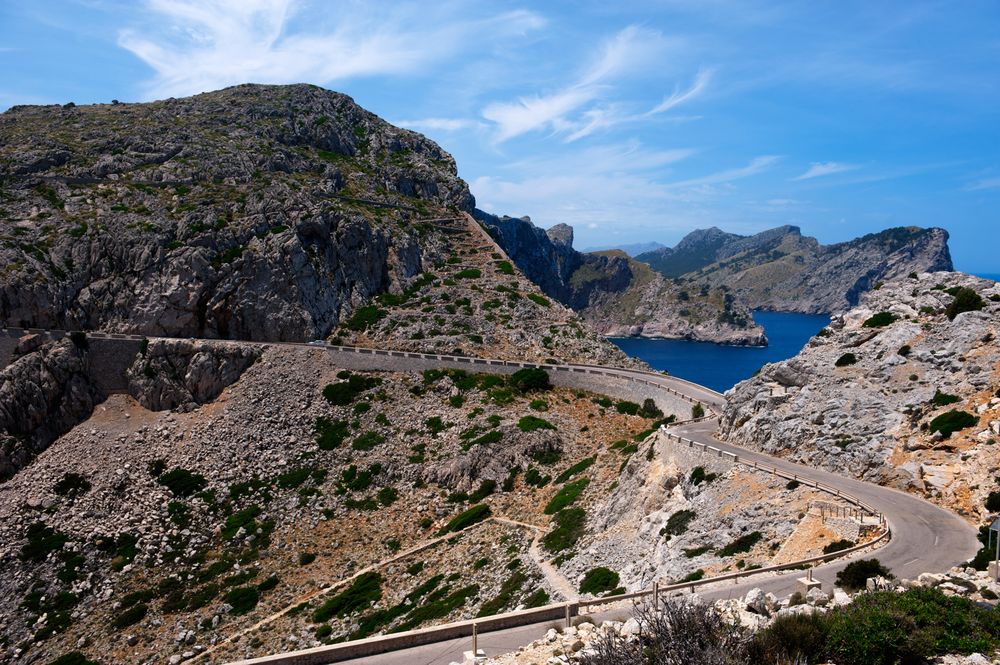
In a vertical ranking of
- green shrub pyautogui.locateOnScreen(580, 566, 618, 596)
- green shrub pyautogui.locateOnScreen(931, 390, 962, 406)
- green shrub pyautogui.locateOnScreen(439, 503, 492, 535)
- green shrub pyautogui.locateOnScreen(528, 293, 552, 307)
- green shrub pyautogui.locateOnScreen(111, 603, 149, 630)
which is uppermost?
green shrub pyautogui.locateOnScreen(528, 293, 552, 307)

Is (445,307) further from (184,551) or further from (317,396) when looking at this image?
(184,551)

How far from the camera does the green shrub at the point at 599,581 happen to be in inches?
1201

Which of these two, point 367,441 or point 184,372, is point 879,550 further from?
point 184,372

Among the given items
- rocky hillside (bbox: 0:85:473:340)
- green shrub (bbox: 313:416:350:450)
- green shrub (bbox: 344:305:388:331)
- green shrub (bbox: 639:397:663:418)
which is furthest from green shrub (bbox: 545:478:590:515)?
rocky hillside (bbox: 0:85:473:340)

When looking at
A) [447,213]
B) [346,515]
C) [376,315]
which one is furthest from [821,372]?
[447,213]

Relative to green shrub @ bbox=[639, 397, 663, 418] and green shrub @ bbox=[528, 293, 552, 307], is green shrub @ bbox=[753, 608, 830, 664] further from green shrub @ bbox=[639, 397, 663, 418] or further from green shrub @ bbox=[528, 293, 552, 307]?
green shrub @ bbox=[528, 293, 552, 307]

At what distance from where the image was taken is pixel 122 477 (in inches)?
2281

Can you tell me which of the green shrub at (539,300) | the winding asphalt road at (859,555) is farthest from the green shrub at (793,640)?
the green shrub at (539,300)

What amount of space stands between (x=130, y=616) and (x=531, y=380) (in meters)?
39.5

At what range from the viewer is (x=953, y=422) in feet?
97.8

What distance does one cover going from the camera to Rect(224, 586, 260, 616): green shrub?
44000mm

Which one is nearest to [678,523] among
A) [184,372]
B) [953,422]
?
[953,422]

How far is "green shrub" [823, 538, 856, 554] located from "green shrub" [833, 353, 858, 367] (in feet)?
60.3

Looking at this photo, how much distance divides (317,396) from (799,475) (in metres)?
49.6
